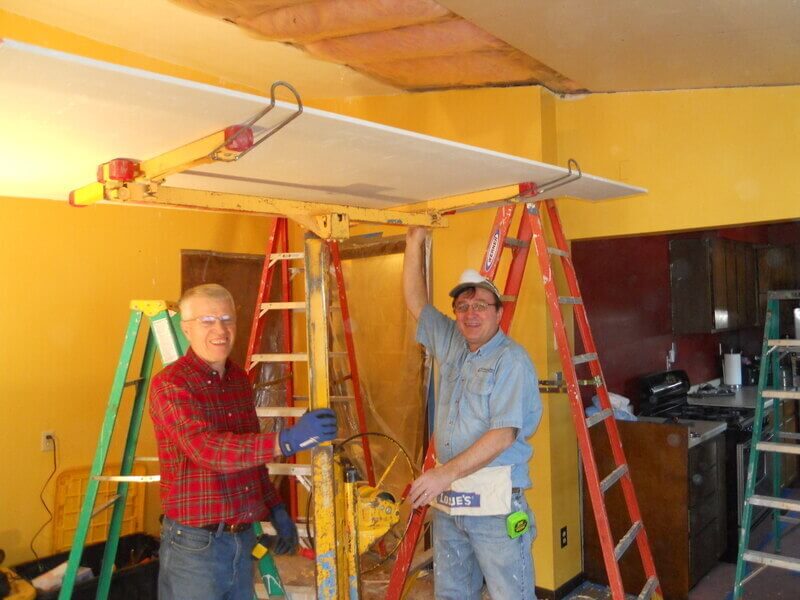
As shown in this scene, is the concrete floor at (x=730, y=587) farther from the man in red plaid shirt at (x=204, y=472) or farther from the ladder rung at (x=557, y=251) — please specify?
the man in red plaid shirt at (x=204, y=472)

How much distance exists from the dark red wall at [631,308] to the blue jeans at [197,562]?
2.27m

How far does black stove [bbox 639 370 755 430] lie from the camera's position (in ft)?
14.0

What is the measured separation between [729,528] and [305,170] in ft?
11.9

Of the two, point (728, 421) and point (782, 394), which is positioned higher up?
point (782, 394)

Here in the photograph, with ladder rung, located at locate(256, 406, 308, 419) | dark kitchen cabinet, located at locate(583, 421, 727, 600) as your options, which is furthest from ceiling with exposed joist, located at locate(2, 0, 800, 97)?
dark kitchen cabinet, located at locate(583, 421, 727, 600)

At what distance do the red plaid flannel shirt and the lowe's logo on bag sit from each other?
0.62m

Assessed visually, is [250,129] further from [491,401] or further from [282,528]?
[282,528]

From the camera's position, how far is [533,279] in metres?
3.40

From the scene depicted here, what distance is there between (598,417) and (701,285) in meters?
2.95

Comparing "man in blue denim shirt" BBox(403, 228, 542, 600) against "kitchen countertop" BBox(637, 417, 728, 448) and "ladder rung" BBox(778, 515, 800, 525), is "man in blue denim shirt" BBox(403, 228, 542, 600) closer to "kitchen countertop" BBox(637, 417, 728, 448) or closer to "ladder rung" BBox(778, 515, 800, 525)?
"kitchen countertop" BBox(637, 417, 728, 448)

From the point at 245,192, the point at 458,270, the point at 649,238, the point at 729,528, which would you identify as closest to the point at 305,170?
the point at 245,192

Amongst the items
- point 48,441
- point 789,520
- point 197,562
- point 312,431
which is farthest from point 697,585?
point 48,441

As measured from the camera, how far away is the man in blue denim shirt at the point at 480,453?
215cm

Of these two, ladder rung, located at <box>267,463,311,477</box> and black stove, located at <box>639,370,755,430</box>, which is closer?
ladder rung, located at <box>267,463,311,477</box>
